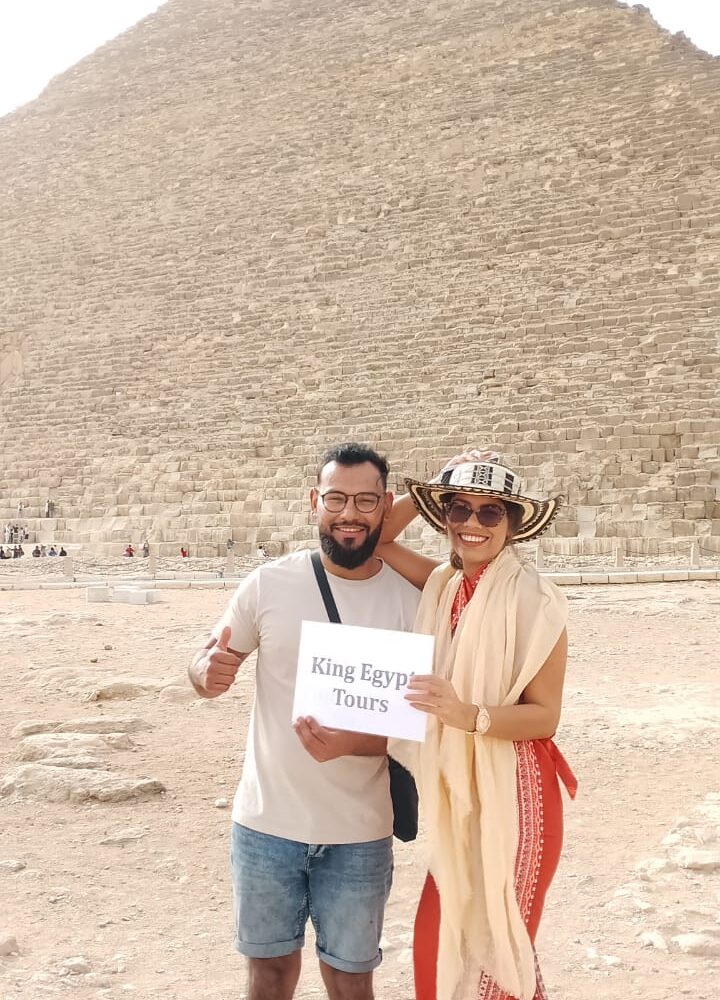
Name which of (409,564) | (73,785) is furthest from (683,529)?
(409,564)

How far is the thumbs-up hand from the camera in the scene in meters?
2.14

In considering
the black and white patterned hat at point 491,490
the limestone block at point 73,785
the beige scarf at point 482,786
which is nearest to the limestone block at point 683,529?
the limestone block at point 73,785

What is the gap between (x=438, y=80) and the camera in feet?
94.8

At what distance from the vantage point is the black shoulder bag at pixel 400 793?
2125 millimetres

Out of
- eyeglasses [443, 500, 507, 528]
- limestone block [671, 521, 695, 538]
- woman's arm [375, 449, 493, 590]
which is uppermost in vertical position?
eyeglasses [443, 500, 507, 528]

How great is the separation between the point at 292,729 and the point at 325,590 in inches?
11.6

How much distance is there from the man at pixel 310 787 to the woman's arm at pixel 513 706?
0.21 meters

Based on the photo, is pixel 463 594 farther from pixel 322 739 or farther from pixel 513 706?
pixel 322 739

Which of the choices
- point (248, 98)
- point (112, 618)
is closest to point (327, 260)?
point (248, 98)

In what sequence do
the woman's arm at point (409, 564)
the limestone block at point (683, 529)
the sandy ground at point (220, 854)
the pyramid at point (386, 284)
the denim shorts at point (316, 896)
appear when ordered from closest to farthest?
the denim shorts at point (316, 896)
the woman's arm at point (409, 564)
the sandy ground at point (220, 854)
the limestone block at point (683, 529)
the pyramid at point (386, 284)

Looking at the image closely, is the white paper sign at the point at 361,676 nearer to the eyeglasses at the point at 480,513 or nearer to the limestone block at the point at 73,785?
the eyeglasses at the point at 480,513

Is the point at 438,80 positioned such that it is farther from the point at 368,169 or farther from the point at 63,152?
the point at 63,152

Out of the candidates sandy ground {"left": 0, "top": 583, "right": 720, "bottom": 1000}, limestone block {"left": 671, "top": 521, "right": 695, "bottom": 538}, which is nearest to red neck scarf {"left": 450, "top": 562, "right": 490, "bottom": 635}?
sandy ground {"left": 0, "top": 583, "right": 720, "bottom": 1000}

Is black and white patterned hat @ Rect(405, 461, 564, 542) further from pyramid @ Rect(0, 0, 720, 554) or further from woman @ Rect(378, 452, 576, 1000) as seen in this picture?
pyramid @ Rect(0, 0, 720, 554)
